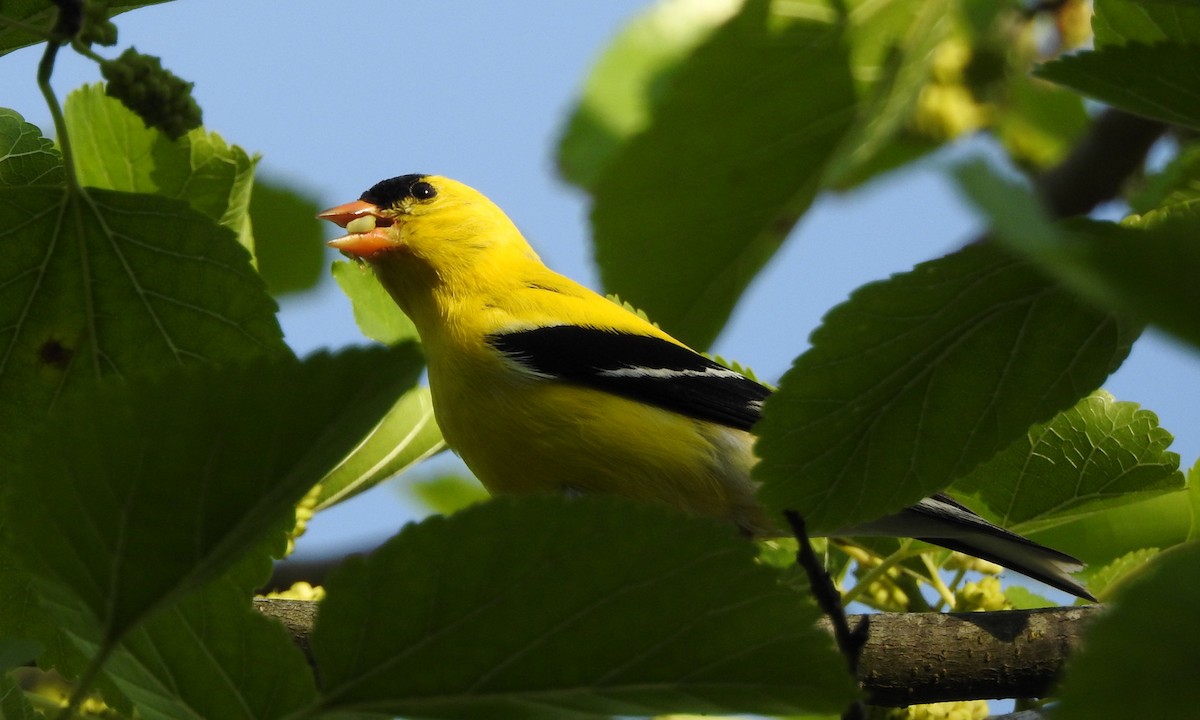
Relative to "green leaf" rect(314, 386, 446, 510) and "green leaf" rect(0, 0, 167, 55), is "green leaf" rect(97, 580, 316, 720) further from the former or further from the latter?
"green leaf" rect(314, 386, 446, 510)

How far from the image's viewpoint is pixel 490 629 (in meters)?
1.58

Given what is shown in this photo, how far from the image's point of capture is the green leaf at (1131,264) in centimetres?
87

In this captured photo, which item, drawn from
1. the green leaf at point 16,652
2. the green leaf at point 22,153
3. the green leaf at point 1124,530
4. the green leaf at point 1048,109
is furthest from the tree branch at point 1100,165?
the green leaf at point 16,652

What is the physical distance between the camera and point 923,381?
198 cm

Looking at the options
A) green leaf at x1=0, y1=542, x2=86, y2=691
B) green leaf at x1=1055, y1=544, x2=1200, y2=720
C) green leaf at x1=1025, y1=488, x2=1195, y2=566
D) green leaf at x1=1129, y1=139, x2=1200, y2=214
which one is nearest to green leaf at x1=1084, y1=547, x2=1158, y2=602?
green leaf at x1=1025, y1=488, x2=1195, y2=566

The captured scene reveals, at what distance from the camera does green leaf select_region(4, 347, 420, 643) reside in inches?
53.5

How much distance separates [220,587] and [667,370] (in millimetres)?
2632

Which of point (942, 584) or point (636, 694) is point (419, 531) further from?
point (942, 584)

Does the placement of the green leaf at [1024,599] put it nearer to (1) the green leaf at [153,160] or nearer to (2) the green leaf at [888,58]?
(2) the green leaf at [888,58]

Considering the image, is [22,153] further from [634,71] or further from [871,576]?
[871,576]

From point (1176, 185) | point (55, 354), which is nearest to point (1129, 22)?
point (1176, 185)

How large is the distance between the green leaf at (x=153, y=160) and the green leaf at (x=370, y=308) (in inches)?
23.4

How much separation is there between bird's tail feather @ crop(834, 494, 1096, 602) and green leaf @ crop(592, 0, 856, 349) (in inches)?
44.4

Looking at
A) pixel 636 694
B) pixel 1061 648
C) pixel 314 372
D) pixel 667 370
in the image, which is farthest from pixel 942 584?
pixel 314 372
